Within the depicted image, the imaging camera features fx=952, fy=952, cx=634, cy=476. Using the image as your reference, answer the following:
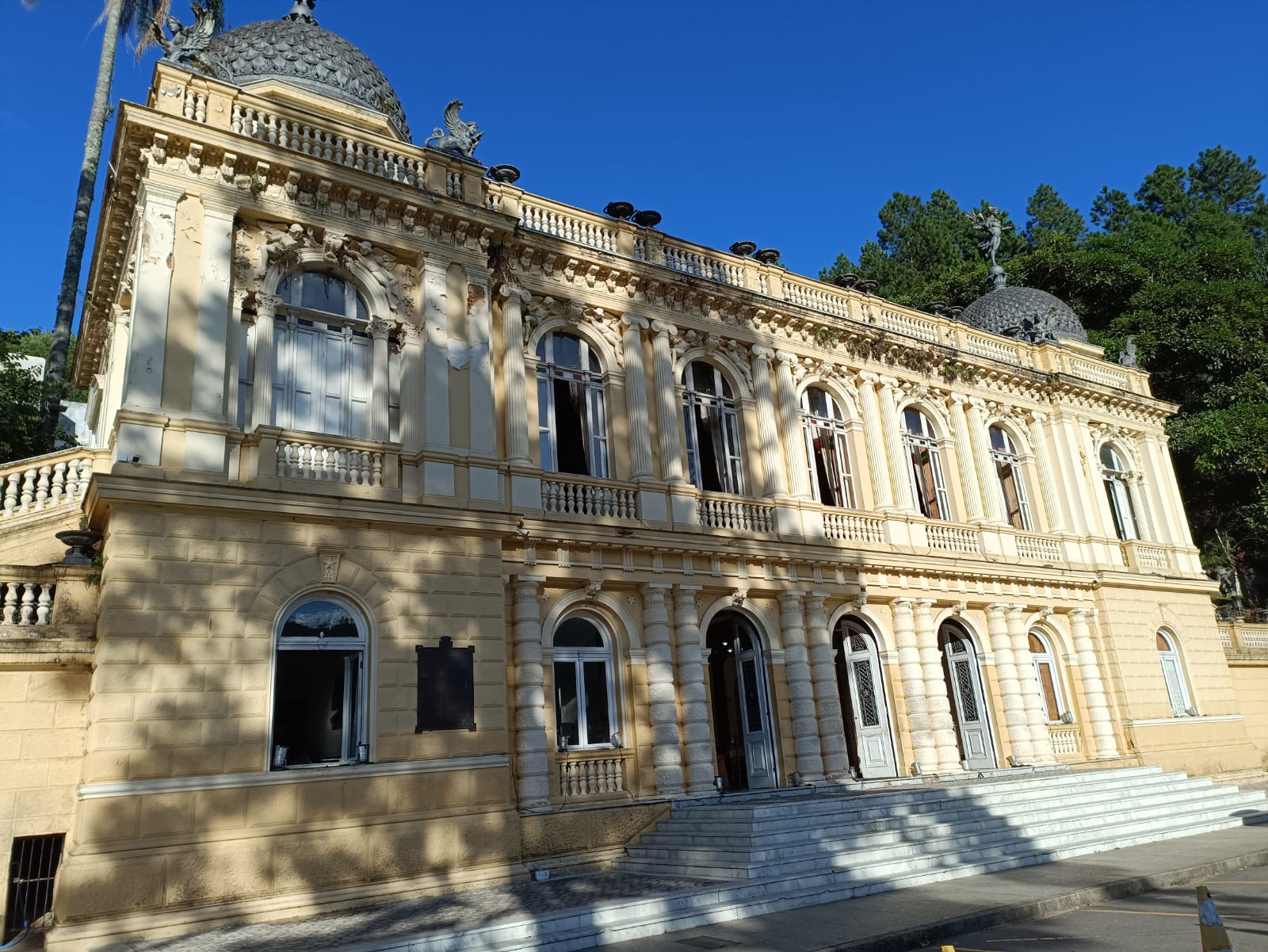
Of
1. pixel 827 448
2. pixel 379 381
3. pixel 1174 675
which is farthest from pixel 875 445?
pixel 379 381

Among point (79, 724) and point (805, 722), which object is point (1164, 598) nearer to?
point (805, 722)

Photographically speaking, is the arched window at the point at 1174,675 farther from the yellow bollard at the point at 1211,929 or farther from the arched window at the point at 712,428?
the yellow bollard at the point at 1211,929

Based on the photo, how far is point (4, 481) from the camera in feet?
44.2

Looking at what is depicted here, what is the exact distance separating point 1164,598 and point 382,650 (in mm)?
19300

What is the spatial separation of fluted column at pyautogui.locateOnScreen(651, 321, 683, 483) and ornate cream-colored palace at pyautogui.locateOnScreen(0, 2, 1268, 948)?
68 mm

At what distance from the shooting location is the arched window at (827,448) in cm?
1902

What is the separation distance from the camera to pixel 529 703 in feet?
44.2

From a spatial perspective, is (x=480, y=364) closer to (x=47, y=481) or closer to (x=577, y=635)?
(x=577, y=635)

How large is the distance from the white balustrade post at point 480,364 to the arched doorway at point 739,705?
5.11 meters

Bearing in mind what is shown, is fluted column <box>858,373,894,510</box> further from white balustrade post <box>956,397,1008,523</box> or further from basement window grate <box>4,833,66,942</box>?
basement window grate <box>4,833,66,942</box>

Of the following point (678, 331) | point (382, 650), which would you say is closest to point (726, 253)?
point (678, 331)

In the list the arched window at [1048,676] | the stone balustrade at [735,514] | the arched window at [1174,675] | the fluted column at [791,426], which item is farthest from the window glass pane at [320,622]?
the arched window at [1174,675]

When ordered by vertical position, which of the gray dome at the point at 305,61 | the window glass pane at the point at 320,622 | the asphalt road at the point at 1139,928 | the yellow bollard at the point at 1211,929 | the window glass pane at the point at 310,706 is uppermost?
the gray dome at the point at 305,61

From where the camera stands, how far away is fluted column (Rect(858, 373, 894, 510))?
19094 mm
